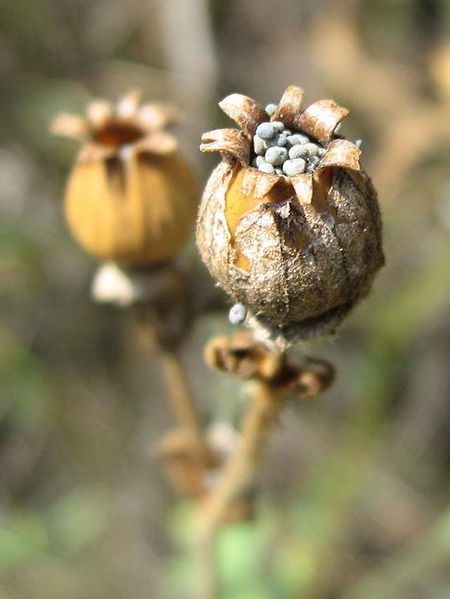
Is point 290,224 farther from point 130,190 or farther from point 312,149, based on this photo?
point 130,190

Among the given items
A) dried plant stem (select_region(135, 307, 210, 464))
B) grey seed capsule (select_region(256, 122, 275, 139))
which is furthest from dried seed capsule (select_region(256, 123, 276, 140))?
dried plant stem (select_region(135, 307, 210, 464))

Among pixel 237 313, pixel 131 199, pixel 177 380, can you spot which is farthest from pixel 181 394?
pixel 237 313

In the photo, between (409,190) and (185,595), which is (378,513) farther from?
(409,190)

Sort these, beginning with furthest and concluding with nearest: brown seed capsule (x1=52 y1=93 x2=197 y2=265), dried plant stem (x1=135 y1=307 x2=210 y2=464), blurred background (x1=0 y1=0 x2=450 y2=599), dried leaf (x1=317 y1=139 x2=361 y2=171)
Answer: blurred background (x1=0 y1=0 x2=450 y2=599), dried plant stem (x1=135 y1=307 x2=210 y2=464), brown seed capsule (x1=52 y1=93 x2=197 y2=265), dried leaf (x1=317 y1=139 x2=361 y2=171)

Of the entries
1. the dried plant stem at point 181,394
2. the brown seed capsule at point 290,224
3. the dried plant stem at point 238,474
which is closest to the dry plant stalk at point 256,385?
the dried plant stem at point 238,474

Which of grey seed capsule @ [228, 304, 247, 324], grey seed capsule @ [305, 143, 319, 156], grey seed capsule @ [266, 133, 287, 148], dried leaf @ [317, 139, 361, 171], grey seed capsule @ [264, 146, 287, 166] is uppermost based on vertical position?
grey seed capsule @ [266, 133, 287, 148]

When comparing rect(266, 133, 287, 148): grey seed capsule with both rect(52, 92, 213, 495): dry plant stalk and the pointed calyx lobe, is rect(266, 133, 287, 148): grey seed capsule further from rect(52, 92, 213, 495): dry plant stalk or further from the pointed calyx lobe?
rect(52, 92, 213, 495): dry plant stalk

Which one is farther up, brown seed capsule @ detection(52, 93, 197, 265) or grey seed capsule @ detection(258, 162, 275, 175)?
brown seed capsule @ detection(52, 93, 197, 265)

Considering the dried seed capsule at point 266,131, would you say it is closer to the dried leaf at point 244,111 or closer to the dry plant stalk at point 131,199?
the dried leaf at point 244,111
